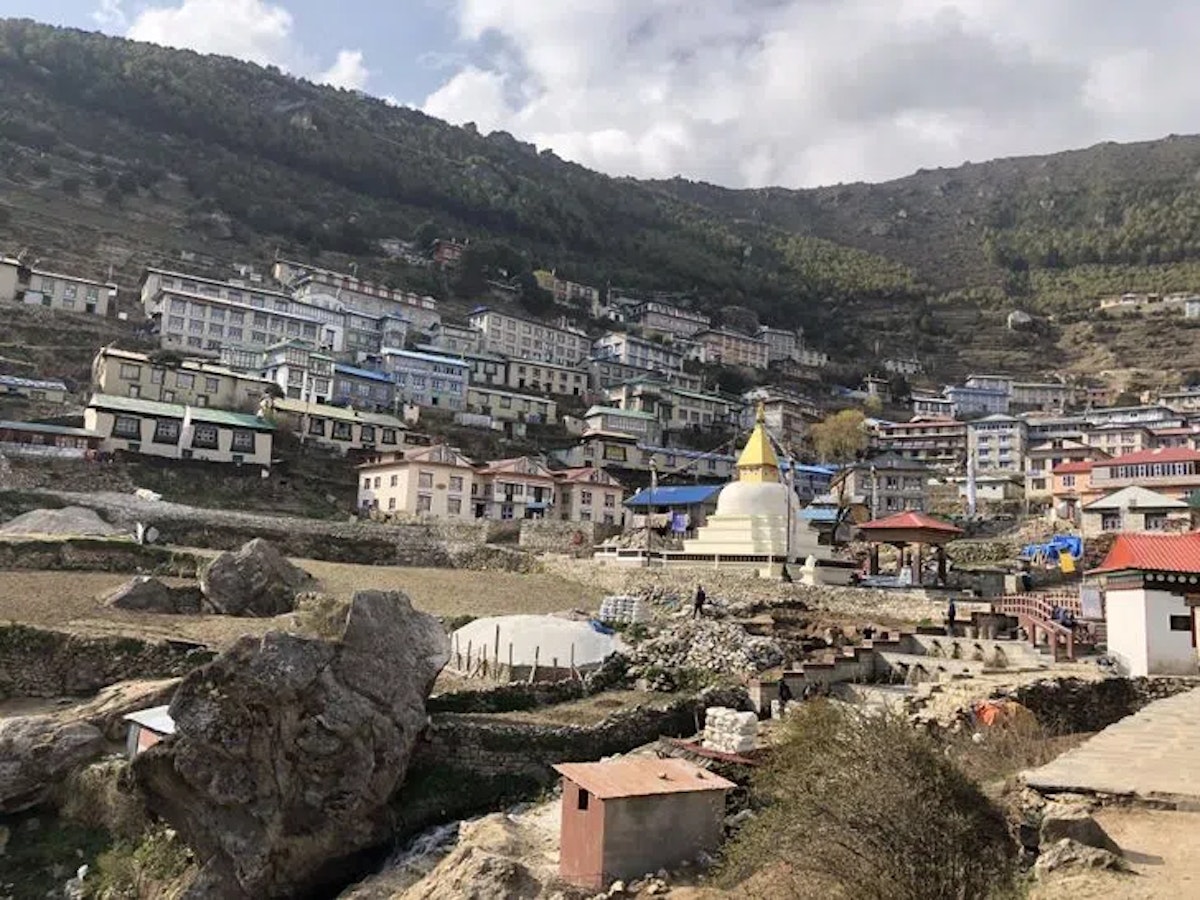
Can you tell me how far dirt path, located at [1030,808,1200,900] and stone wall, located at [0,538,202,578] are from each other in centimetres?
3309

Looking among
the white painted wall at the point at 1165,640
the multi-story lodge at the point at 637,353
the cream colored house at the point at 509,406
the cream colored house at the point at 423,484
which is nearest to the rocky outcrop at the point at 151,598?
the cream colored house at the point at 423,484

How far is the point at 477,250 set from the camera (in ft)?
427

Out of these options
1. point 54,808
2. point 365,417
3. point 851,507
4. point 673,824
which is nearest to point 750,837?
point 673,824

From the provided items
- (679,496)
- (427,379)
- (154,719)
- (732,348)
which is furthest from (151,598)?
(732,348)

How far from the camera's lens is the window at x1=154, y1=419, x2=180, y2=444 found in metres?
55.2

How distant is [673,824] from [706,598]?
64.0ft

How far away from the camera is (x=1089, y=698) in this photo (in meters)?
21.5

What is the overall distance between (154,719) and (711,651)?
14.8 metres

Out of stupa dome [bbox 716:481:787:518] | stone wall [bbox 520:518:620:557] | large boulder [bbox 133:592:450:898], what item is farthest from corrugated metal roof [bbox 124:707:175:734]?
stone wall [bbox 520:518:620:557]

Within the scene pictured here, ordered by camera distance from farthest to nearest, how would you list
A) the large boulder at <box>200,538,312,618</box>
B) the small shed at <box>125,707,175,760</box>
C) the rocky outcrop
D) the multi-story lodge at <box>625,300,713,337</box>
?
the multi-story lodge at <box>625,300,713,337</box>
the large boulder at <box>200,538,312,618</box>
the rocky outcrop
the small shed at <box>125,707,175,760</box>

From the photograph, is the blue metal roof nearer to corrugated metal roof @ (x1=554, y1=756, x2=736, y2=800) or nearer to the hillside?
corrugated metal roof @ (x1=554, y1=756, x2=736, y2=800)

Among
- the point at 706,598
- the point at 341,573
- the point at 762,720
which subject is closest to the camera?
the point at 762,720

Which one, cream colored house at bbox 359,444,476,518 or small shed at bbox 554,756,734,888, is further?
cream colored house at bbox 359,444,476,518

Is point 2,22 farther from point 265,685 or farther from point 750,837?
point 750,837
